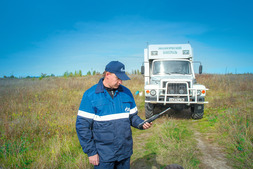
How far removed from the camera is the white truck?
19.1ft

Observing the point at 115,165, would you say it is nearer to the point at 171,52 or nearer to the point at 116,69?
the point at 116,69

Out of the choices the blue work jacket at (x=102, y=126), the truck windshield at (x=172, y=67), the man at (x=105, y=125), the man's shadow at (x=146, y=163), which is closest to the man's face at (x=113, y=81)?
the man at (x=105, y=125)

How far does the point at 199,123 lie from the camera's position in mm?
5855

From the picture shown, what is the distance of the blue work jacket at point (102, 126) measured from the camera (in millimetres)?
1806

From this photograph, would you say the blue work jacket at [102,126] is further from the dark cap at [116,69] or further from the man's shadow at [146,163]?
the man's shadow at [146,163]

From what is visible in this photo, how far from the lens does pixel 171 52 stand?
287 inches

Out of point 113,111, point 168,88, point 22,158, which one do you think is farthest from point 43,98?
point 113,111

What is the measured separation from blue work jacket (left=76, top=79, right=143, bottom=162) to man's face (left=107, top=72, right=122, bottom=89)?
4.1 inches

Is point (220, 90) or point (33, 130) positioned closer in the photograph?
point (33, 130)

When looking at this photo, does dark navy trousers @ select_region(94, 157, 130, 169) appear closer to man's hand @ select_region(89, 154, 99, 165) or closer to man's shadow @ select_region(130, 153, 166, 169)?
man's hand @ select_region(89, 154, 99, 165)

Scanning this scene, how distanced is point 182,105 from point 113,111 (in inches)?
185

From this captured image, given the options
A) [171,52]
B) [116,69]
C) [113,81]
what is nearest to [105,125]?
[113,81]

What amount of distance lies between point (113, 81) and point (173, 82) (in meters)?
4.40

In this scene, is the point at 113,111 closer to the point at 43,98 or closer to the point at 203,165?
the point at 203,165
